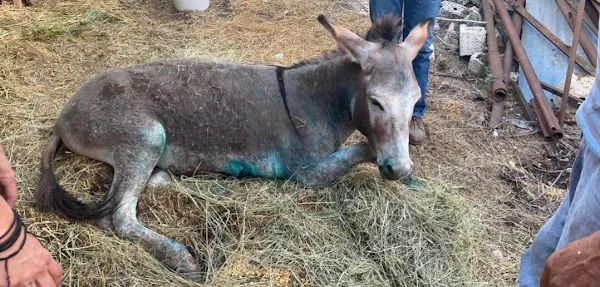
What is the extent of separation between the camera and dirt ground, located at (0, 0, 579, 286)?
2770 mm

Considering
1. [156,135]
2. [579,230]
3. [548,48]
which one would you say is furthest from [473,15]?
[579,230]

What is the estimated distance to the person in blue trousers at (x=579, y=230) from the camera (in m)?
1.25

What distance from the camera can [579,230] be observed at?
4.95 feet

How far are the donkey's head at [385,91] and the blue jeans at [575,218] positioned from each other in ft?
3.37

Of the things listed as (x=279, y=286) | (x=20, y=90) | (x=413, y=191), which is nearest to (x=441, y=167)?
(x=413, y=191)

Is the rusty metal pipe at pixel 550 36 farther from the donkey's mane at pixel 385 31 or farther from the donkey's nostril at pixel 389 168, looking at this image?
the donkey's nostril at pixel 389 168

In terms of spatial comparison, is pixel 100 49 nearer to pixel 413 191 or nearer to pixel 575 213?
pixel 413 191

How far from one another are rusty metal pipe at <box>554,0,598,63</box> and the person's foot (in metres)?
1.76

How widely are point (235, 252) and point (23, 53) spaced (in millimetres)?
3329

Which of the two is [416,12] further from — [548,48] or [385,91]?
[548,48]

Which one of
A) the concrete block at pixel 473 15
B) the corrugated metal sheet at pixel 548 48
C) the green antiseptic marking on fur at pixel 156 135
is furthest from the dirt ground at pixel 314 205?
the concrete block at pixel 473 15

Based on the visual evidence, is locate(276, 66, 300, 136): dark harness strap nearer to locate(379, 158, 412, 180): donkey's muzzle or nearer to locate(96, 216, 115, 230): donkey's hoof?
locate(379, 158, 412, 180): donkey's muzzle

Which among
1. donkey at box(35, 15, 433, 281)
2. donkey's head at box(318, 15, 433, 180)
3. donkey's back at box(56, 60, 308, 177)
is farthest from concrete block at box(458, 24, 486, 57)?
donkey's back at box(56, 60, 308, 177)

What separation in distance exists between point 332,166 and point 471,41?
3273mm
